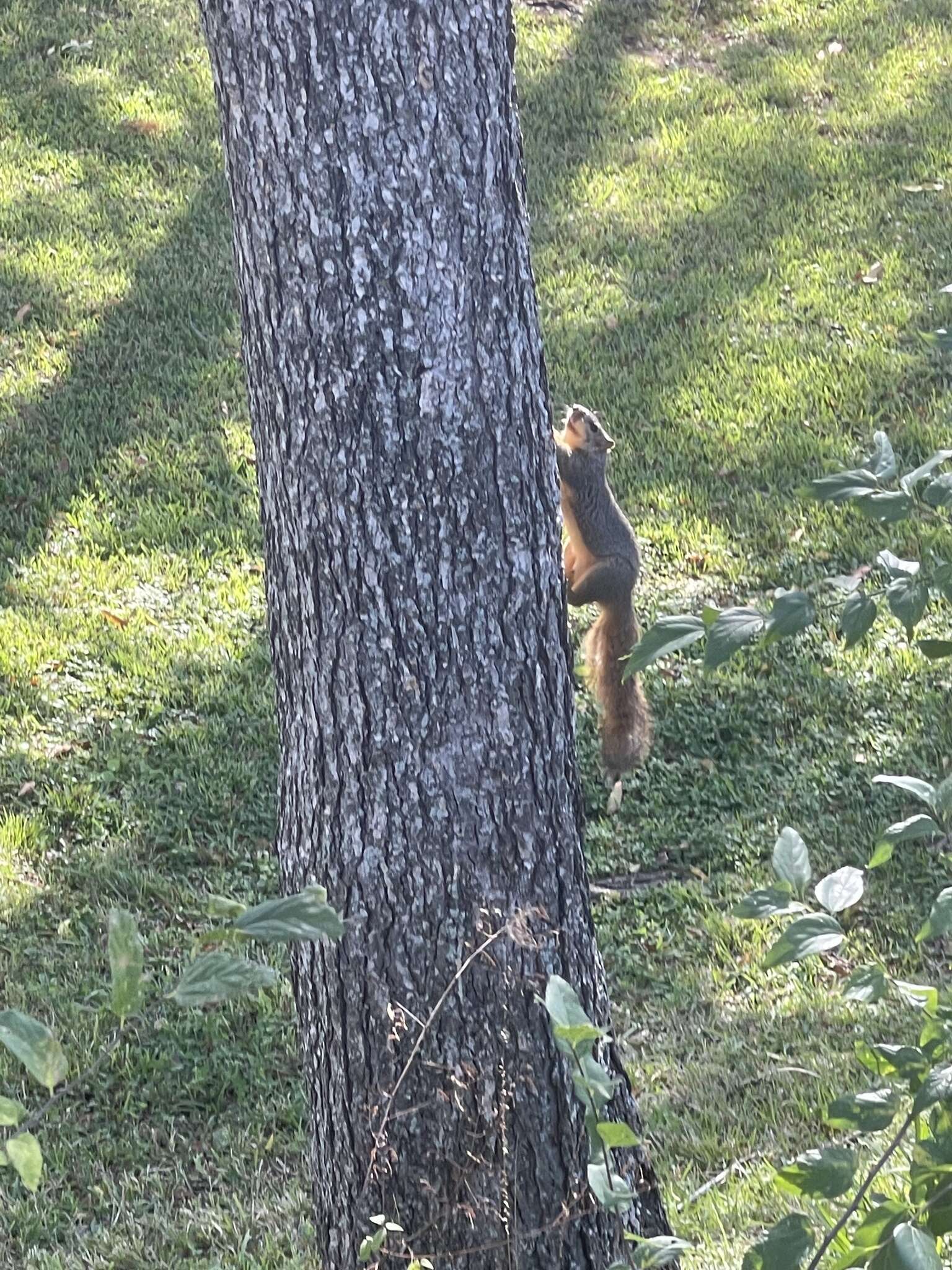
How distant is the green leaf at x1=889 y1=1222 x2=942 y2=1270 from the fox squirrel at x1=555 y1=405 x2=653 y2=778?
3117mm

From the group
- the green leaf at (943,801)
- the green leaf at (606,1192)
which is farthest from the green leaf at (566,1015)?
the green leaf at (943,801)

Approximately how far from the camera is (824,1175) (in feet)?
5.45

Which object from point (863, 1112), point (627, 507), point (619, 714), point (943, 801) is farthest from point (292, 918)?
point (627, 507)

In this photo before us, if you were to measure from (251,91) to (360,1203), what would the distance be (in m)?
1.82

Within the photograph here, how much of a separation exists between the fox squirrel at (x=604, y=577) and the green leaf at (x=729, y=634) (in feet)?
9.12

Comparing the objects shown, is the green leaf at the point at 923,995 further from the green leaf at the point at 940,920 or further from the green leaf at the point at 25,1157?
the green leaf at the point at 25,1157

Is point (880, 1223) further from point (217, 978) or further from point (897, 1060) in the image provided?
point (217, 978)

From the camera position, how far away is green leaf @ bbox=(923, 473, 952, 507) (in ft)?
6.32

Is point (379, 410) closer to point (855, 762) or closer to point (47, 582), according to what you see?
point (855, 762)

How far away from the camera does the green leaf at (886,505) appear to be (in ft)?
6.21

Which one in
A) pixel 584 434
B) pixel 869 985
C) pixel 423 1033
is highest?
pixel 869 985

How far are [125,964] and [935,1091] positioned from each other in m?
0.92

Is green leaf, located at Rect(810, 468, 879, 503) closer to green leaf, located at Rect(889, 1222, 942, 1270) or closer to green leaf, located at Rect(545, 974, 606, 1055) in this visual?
green leaf, located at Rect(545, 974, 606, 1055)

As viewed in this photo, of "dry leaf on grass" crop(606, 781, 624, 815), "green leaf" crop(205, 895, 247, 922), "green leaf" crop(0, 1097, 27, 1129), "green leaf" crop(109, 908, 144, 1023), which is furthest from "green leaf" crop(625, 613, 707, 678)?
"dry leaf on grass" crop(606, 781, 624, 815)
